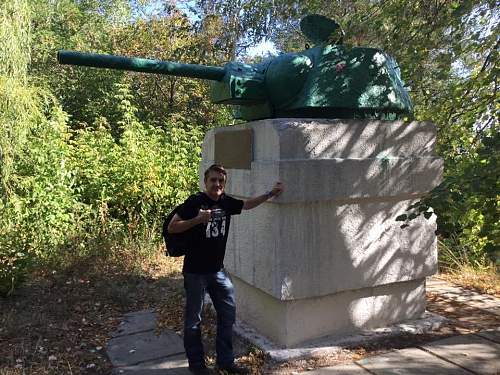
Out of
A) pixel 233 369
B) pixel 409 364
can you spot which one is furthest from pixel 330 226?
pixel 233 369

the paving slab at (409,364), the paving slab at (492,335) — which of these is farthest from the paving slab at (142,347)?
the paving slab at (492,335)

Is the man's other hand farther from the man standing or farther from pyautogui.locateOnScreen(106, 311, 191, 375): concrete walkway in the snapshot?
pyautogui.locateOnScreen(106, 311, 191, 375): concrete walkway

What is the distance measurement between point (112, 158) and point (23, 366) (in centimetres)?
397

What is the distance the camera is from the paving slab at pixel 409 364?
3.11m

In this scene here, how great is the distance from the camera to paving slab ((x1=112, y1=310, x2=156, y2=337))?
4.18m

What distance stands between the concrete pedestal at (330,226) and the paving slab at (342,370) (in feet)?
1.21

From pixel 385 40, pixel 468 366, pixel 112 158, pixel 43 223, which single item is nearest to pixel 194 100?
pixel 112 158

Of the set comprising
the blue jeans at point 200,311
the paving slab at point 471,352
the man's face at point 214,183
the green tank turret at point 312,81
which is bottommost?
the paving slab at point 471,352

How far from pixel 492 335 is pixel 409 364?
0.94m

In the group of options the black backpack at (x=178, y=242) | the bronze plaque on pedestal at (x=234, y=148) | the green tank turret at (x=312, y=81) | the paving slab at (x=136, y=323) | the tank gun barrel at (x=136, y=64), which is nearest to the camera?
the black backpack at (x=178, y=242)

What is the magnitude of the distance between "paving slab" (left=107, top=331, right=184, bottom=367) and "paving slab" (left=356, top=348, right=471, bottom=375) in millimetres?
1419

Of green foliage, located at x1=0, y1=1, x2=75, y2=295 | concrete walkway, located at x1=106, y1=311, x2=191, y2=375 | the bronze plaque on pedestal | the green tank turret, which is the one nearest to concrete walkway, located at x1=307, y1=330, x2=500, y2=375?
concrete walkway, located at x1=106, y1=311, x2=191, y2=375

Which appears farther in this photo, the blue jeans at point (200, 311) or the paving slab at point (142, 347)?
the paving slab at point (142, 347)

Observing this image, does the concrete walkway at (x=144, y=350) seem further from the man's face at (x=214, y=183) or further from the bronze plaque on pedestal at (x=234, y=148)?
the bronze plaque on pedestal at (x=234, y=148)
